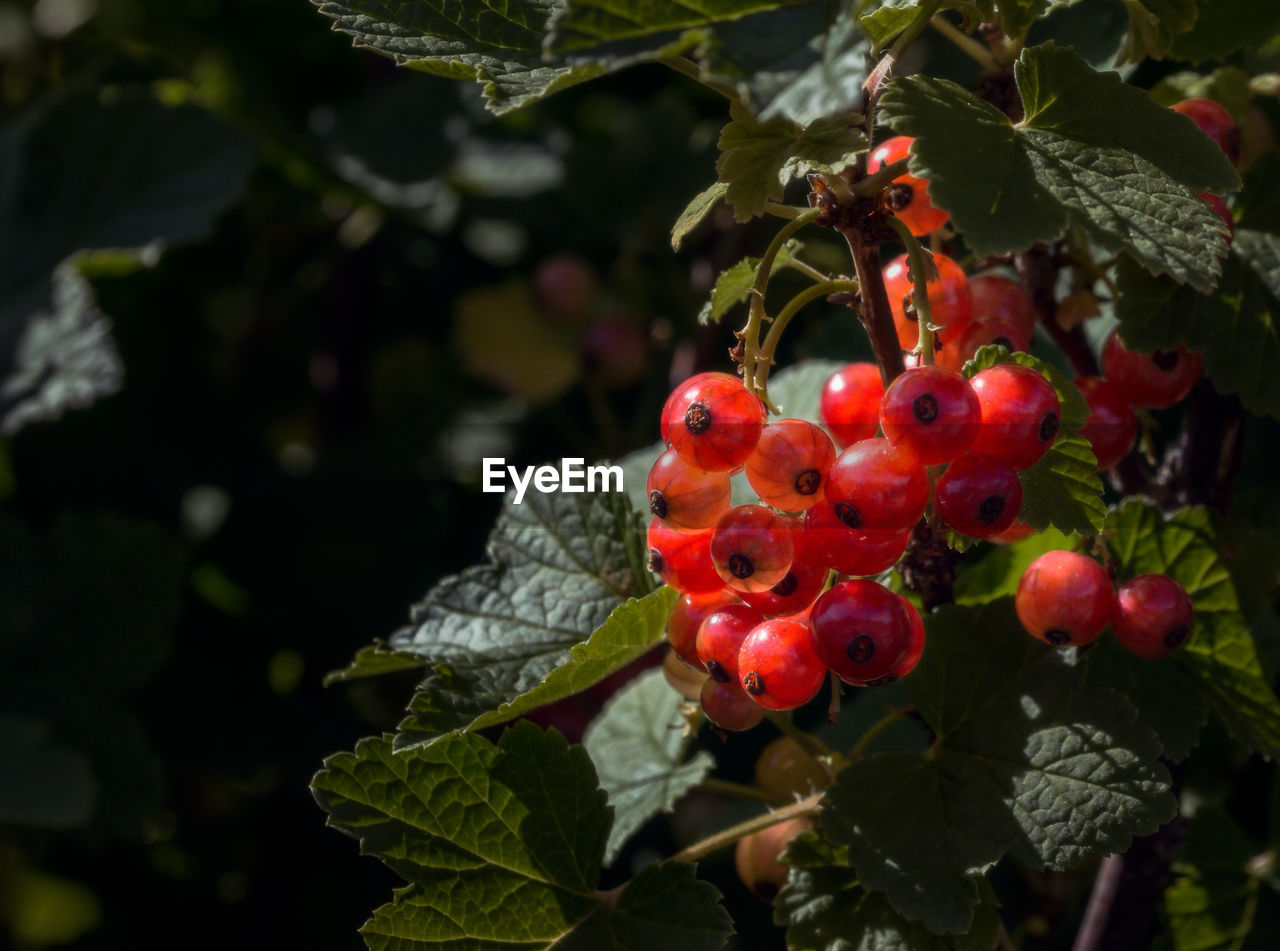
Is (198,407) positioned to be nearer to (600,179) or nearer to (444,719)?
(600,179)

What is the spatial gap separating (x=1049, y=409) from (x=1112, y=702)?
0.97ft

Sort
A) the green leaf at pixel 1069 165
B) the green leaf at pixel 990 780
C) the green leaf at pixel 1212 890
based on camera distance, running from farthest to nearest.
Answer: the green leaf at pixel 1212 890
the green leaf at pixel 990 780
the green leaf at pixel 1069 165

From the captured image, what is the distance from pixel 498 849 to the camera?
112 centimetres

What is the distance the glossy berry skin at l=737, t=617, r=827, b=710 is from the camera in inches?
38.1

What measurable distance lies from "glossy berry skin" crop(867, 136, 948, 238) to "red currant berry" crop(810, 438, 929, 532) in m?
0.26

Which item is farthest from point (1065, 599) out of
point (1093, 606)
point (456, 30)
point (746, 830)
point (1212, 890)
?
point (456, 30)

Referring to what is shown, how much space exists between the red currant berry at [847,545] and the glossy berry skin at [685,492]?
0.26 feet

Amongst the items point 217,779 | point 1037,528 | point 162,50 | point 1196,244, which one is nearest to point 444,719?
point 1037,528

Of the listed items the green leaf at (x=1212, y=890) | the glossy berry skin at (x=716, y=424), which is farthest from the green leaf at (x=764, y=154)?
the green leaf at (x=1212, y=890)

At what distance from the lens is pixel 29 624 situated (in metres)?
2.18

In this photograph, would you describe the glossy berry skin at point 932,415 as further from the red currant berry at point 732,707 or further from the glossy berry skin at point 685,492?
the red currant berry at point 732,707

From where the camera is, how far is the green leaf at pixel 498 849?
1.08 meters

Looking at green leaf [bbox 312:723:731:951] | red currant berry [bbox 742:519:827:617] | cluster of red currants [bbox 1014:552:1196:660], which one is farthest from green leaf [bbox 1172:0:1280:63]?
green leaf [bbox 312:723:731:951]

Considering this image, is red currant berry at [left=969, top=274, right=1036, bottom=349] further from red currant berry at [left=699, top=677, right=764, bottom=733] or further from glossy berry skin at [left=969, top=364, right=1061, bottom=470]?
red currant berry at [left=699, top=677, right=764, bottom=733]
